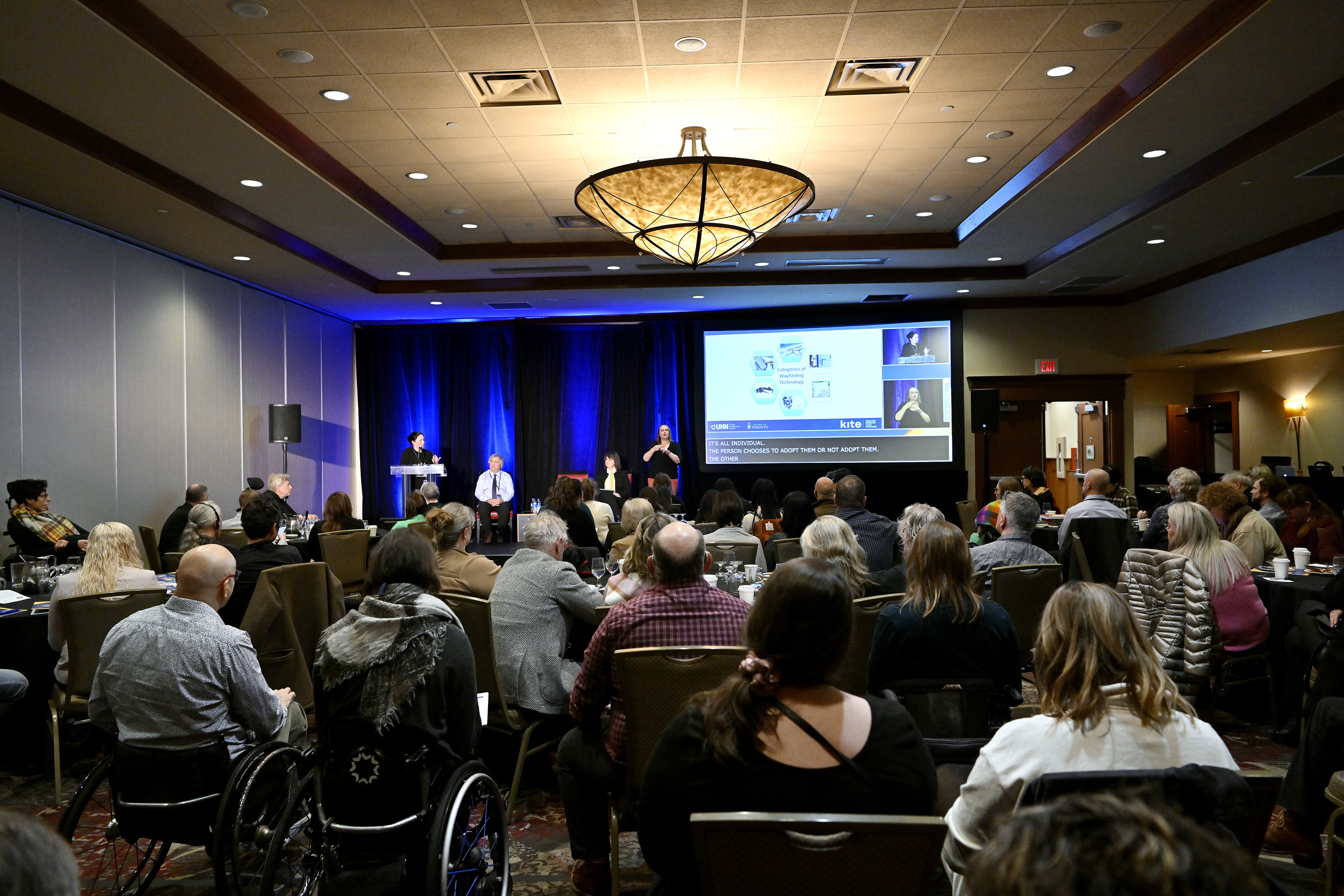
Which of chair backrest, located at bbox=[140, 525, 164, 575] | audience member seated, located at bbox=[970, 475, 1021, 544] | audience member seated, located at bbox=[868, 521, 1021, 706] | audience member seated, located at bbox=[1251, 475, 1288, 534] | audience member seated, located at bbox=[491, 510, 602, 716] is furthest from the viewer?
chair backrest, located at bbox=[140, 525, 164, 575]

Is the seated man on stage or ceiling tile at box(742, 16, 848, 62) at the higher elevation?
ceiling tile at box(742, 16, 848, 62)

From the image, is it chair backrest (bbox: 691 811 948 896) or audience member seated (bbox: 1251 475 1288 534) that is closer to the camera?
chair backrest (bbox: 691 811 948 896)

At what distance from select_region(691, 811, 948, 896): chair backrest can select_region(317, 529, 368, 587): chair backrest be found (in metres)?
5.50

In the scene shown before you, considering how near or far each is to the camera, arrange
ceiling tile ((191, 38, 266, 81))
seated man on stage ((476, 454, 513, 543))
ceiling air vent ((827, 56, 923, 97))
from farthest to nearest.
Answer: seated man on stage ((476, 454, 513, 543)), ceiling air vent ((827, 56, 923, 97)), ceiling tile ((191, 38, 266, 81))

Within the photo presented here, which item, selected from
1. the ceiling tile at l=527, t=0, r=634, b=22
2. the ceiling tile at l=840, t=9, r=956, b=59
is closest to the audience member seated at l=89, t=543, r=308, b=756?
the ceiling tile at l=527, t=0, r=634, b=22

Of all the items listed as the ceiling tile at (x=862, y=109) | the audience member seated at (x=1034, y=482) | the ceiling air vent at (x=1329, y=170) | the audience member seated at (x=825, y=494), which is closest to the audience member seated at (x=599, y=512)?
the audience member seated at (x=825, y=494)

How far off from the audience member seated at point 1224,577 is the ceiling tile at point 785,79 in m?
3.11

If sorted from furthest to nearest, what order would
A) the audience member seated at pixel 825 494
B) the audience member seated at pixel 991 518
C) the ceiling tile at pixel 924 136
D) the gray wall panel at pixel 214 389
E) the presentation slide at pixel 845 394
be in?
the presentation slide at pixel 845 394 < the gray wall panel at pixel 214 389 < the audience member seated at pixel 991 518 < the audience member seated at pixel 825 494 < the ceiling tile at pixel 924 136

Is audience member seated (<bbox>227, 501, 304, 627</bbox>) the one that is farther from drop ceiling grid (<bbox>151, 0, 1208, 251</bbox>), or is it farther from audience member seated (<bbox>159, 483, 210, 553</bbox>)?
audience member seated (<bbox>159, 483, 210, 553</bbox>)

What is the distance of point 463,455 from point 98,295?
6.10 metres

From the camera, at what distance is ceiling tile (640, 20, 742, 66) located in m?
4.46

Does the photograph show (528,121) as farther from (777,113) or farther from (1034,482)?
(1034,482)

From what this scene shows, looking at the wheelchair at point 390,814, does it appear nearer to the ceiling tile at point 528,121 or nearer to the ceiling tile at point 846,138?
the ceiling tile at point 528,121

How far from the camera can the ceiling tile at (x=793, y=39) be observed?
4.46 meters
